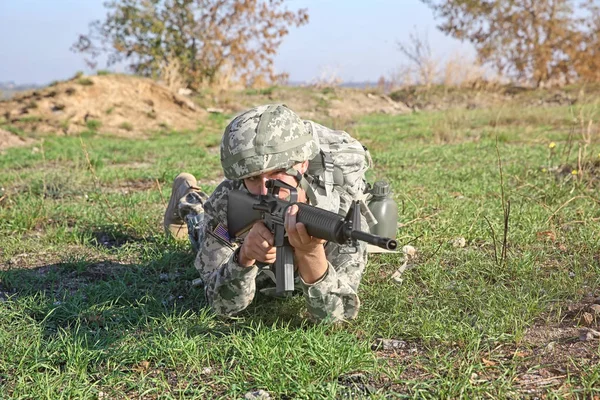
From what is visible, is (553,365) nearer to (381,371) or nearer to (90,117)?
(381,371)

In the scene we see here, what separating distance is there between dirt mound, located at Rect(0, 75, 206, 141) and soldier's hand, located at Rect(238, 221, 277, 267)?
959cm

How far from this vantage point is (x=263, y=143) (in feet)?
8.27

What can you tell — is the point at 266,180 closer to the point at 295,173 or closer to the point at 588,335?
the point at 295,173

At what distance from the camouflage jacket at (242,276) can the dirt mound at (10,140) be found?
8140 mm

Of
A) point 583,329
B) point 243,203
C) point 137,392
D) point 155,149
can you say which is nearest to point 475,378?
point 583,329

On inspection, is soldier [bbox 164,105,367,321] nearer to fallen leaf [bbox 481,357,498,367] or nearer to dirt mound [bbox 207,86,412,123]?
fallen leaf [bbox 481,357,498,367]

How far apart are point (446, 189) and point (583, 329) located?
3.24m

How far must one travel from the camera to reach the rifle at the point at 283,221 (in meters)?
2.11

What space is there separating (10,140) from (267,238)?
9.13 m

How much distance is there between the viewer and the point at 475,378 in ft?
7.74

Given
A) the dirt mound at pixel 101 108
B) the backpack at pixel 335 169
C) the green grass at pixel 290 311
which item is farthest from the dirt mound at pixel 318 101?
the backpack at pixel 335 169

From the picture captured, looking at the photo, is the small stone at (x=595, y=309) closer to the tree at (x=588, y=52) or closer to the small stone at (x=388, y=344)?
the small stone at (x=388, y=344)

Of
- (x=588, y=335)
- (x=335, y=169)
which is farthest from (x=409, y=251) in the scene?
(x=588, y=335)

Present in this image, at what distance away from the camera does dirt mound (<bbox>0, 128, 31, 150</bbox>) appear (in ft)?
32.7
